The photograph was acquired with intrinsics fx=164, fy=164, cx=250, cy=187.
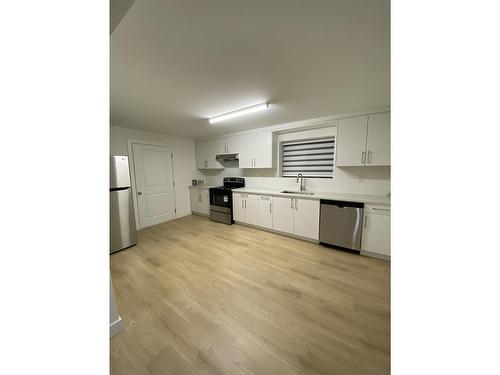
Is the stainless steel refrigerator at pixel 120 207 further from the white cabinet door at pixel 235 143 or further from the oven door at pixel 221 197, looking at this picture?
the white cabinet door at pixel 235 143

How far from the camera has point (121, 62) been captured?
4.50 ft

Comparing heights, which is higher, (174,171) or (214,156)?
(214,156)

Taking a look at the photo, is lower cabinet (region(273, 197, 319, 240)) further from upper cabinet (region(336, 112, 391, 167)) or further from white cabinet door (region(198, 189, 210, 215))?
white cabinet door (region(198, 189, 210, 215))

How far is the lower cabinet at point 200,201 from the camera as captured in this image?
4.37 m

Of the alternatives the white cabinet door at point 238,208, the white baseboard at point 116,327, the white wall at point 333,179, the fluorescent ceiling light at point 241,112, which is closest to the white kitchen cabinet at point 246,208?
the white cabinet door at point 238,208

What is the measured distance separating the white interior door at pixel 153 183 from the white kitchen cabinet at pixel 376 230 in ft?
13.7

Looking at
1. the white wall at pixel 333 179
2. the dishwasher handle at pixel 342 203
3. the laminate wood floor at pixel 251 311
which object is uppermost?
the white wall at pixel 333 179

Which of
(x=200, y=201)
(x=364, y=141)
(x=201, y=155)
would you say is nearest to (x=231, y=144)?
(x=201, y=155)

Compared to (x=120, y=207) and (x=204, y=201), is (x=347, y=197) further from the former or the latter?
(x=120, y=207)

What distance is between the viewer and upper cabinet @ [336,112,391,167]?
8.00 feet

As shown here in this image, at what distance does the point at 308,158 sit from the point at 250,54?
243 cm
